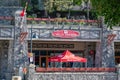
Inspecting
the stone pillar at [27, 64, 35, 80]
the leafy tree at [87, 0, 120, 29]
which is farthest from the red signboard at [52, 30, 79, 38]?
the leafy tree at [87, 0, 120, 29]

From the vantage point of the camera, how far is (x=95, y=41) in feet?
122

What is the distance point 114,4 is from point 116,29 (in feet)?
93.5

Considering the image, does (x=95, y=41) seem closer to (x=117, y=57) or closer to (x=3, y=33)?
(x=117, y=57)

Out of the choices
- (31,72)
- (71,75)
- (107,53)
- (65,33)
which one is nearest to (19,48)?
(65,33)

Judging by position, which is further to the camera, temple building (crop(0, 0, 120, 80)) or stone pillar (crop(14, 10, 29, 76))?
temple building (crop(0, 0, 120, 80))

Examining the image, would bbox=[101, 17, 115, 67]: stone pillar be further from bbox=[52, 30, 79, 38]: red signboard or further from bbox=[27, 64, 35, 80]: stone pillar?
bbox=[27, 64, 35, 80]: stone pillar

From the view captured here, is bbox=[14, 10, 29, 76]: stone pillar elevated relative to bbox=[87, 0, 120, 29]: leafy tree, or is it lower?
lower

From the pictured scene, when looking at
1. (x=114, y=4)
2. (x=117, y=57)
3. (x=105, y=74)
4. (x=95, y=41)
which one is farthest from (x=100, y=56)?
(x=114, y=4)

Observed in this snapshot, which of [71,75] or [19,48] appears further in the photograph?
[19,48]

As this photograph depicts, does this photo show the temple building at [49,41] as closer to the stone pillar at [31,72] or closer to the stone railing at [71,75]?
the stone railing at [71,75]

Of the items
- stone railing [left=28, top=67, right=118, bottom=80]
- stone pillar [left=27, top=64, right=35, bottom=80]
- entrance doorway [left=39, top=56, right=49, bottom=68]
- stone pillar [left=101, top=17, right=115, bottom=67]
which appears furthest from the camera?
entrance doorway [left=39, top=56, right=49, bottom=68]

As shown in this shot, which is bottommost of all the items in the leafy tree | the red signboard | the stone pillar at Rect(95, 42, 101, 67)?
the stone pillar at Rect(95, 42, 101, 67)

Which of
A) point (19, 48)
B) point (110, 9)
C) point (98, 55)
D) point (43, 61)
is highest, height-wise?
point (110, 9)

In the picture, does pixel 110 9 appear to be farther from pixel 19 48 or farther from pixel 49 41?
pixel 49 41
